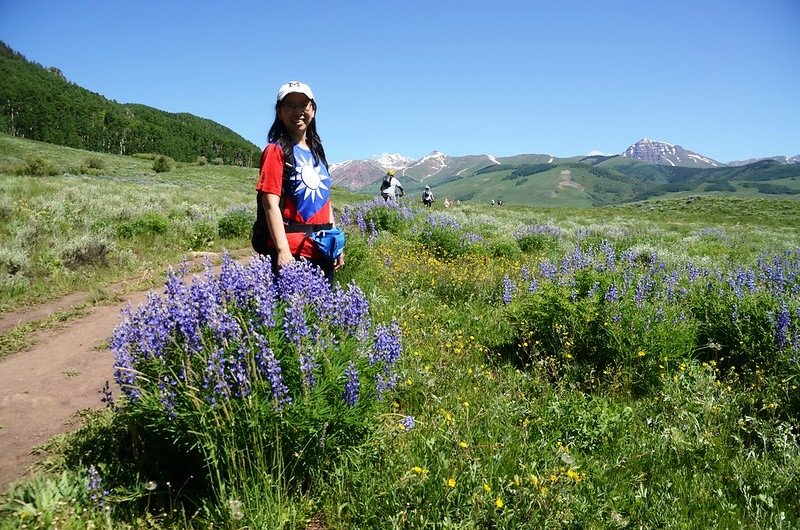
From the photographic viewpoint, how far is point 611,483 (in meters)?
3.14

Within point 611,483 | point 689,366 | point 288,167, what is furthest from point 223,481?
point 689,366

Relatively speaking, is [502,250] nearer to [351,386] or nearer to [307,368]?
[351,386]

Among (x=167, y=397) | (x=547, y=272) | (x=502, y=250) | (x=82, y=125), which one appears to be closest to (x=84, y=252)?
(x=167, y=397)

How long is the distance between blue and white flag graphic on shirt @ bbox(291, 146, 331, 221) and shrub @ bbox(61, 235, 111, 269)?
23.4ft

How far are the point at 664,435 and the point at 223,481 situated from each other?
335cm

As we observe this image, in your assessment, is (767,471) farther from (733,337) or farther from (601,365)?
(733,337)

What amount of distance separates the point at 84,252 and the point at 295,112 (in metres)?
7.44

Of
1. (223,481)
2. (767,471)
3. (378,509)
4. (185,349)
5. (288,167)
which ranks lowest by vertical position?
(767,471)

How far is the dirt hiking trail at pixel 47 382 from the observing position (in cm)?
350

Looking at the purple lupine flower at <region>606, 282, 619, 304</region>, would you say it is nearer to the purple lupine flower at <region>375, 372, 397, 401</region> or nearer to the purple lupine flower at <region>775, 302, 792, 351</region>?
the purple lupine flower at <region>775, 302, 792, 351</region>

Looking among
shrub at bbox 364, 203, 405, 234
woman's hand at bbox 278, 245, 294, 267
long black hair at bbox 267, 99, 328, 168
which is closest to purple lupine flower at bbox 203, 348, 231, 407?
woman's hand at bbox 278, 245, 294, 267

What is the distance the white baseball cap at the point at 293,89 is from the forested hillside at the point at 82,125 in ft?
370

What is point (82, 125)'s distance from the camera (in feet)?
355

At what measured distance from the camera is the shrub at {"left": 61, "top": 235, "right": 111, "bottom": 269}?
340 inches
